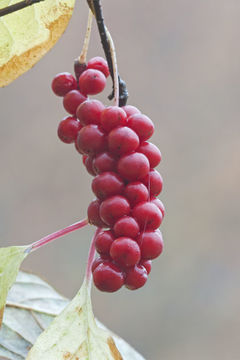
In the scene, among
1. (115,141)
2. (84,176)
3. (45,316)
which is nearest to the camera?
(115,141)

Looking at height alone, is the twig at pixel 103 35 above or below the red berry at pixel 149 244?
above

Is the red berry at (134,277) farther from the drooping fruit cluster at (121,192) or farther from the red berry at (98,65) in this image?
the red berry at (98,65)

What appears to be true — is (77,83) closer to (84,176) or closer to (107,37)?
(107,37)

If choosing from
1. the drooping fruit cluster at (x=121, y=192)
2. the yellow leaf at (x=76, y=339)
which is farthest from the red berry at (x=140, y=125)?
the yellow leaf at (x=76, y=339)

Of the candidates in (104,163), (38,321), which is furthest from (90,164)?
(38,321)

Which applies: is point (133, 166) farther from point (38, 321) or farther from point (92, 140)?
point (38, 321)

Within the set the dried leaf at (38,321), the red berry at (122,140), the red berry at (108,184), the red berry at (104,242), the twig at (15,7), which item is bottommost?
the dried leaf at (38,321)

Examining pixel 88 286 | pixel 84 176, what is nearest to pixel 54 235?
pixel 88 286

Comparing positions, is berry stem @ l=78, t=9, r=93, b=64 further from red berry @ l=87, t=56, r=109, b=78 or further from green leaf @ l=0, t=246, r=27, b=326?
green leaf @ l=0, t=246, r=27, b=326
